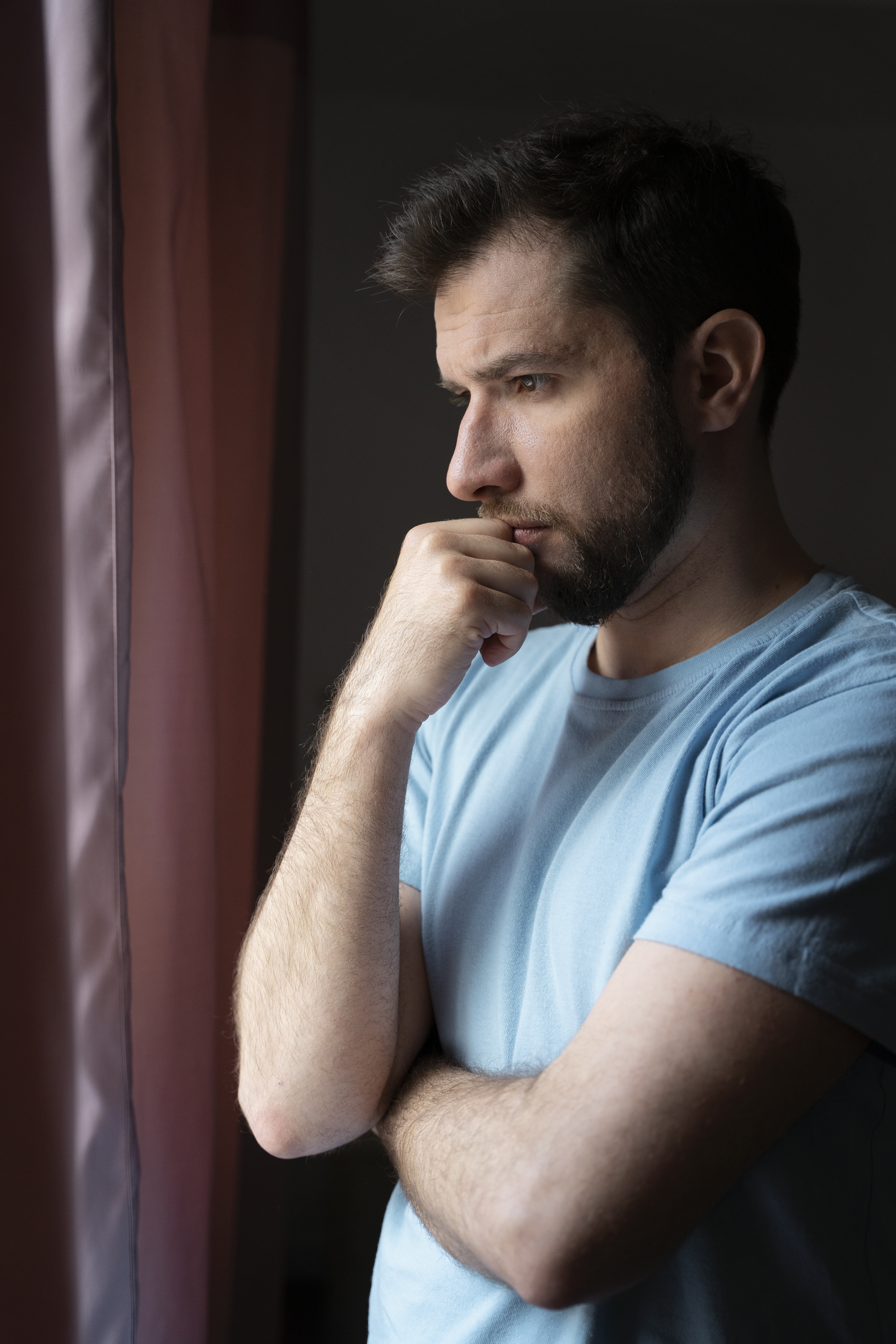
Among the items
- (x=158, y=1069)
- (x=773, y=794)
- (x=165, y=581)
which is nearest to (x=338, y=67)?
(x=165, y=581)

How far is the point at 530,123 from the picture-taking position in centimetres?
137

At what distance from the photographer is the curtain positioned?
0.96 m

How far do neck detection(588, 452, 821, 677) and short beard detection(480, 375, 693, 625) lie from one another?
3 centimetres

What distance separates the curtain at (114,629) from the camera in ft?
3.16

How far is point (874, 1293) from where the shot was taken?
2.40 ft

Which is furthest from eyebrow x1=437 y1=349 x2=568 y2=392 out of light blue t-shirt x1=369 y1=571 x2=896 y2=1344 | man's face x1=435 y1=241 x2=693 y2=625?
light blue t-shirt x1=369 y1=571 x2=896 y2=1344

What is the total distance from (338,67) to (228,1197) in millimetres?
1527

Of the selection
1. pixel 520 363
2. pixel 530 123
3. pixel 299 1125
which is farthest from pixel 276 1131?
pixel 530 123

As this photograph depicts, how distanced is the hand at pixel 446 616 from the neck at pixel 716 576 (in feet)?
0.39

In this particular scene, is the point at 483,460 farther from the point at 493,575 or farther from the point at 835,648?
the point at 835,648

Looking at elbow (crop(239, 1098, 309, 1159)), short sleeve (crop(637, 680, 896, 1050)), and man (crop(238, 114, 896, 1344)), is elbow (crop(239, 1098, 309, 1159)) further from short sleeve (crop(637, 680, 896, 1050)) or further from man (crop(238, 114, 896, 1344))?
short sleeve (crop(637, 680, 896, 1050))

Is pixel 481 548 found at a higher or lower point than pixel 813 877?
higher

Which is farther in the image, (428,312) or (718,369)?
(428,312)

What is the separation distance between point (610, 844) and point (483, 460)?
1.20 feet
